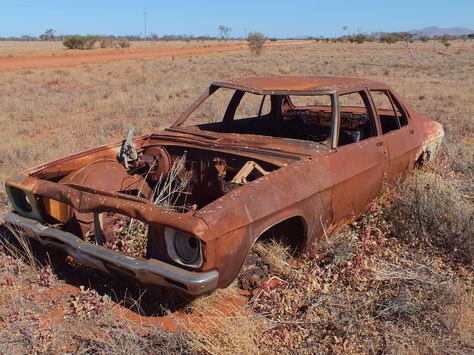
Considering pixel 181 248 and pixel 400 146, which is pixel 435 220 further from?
pixel 181 248

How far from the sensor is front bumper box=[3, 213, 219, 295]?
9.09ft

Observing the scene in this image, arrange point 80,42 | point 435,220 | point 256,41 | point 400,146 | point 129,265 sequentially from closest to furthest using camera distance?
point 129,265
point 435,220
point 400,146
point 256,41
point 80,42

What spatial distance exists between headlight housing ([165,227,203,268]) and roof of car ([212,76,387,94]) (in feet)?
6.27

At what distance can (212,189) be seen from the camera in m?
4.20

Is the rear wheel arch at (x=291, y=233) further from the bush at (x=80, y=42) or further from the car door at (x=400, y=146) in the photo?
the bush at (x=80, y=42)

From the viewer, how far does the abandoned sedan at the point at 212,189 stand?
2.91 m

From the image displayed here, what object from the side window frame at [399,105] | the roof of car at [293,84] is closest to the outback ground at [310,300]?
the side window frame at [399,105]

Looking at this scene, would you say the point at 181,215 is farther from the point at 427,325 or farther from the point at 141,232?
the point at 427,325

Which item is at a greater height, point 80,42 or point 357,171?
point 80,42

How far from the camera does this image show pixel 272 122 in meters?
5.73

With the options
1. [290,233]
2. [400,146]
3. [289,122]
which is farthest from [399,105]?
[290,233]

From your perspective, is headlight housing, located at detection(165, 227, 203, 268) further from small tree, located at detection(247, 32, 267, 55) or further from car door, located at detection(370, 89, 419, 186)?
small tree, located at detection(247, 32, 267, 55)

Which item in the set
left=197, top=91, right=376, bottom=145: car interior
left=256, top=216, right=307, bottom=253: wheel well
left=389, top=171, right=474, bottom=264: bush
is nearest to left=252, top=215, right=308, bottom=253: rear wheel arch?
left=256, top=216, right=307, bottom=253: wheel well

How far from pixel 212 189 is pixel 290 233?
2.72 feet
